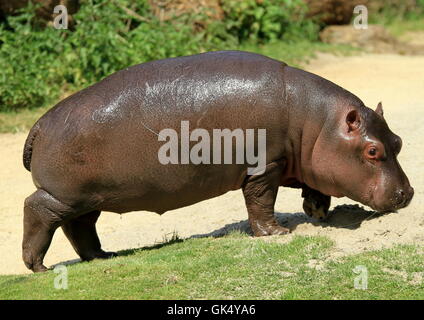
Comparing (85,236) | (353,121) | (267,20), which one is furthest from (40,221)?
(267,20)

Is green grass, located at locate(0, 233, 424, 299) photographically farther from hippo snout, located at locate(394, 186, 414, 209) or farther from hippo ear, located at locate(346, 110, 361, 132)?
hippo ear, located at locate(346, 110, 361, 132)

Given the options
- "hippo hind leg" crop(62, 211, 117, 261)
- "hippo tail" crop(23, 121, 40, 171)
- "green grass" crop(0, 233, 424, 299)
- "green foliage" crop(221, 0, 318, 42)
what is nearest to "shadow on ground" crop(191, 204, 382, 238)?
"green grass" crop(0, 233, 424, 299)

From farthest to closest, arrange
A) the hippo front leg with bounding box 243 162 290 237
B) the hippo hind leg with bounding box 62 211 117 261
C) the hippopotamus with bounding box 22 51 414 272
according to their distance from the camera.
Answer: the hippo hind leg with bounding box 62 211 117 261 < the hippo front leg with bounding box 243 162 290 237 < the hippopotamus with bounding box 22 51 414 272

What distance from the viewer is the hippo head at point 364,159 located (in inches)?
304

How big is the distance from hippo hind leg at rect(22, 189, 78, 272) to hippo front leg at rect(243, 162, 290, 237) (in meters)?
1.60

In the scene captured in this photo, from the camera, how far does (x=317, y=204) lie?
8.30 meters

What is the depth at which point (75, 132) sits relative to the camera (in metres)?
7.64

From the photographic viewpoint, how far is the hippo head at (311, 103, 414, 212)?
7.71 meters

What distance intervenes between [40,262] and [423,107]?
686cm

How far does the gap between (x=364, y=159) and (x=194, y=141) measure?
4.99 feet
